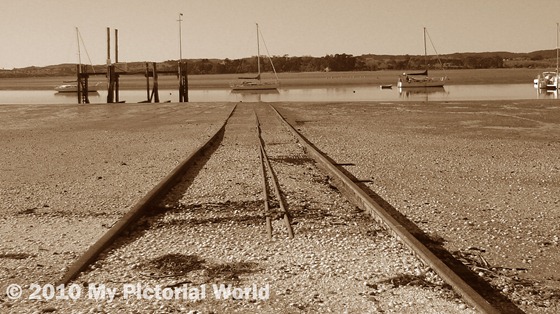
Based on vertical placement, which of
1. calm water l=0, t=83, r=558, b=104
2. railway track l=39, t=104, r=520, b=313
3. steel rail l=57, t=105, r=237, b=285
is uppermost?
steel rail l=57, t=105, r=237, b=285

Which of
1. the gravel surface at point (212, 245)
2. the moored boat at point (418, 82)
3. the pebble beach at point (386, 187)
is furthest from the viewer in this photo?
the moored boat at point (418, 82)

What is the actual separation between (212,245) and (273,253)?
0.72 metres

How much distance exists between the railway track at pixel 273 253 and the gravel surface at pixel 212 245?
16mm

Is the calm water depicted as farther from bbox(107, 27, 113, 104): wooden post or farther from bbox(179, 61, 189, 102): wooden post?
bbox(107, 27, 113, 104): wooden post

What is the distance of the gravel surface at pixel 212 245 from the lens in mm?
5016

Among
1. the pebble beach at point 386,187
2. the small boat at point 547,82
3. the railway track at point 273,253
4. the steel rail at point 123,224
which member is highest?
the small boat at point 547,82

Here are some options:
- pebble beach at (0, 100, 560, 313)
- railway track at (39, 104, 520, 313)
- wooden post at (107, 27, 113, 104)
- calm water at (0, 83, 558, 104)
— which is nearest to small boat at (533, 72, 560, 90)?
calm water at (0, 83, 558, 104)

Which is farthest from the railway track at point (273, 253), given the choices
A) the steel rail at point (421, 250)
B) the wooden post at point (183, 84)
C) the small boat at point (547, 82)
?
the small boat at point (547, 82)

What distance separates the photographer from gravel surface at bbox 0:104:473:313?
16.5ft

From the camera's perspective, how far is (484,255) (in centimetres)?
621

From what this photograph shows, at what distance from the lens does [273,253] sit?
6301 millimetres

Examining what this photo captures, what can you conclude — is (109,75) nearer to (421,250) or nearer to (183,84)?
(183,84)

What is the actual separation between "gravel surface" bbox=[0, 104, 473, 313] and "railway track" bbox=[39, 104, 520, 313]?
2cm

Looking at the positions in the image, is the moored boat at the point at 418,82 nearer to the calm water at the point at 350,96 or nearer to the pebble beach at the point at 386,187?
the calm water at the point at 350,96
